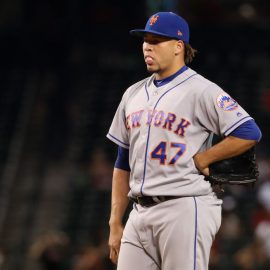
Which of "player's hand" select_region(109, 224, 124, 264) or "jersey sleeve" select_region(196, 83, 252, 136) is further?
"player's hand" select_region(109, 224, 124, 264)

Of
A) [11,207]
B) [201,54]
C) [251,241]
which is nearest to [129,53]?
[201,54]

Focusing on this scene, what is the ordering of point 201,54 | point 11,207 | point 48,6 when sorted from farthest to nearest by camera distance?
point 48,6 → point 201,54 → point 11,207

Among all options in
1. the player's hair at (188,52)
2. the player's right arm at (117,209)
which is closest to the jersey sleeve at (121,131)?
the player's right arm at (117,209)

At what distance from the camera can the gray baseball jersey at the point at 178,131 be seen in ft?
11.5

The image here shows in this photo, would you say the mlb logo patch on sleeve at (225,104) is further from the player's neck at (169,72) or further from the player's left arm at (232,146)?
the player's neck at (169,72)

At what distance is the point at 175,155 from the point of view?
3.50 m

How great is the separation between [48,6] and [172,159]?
1135cm

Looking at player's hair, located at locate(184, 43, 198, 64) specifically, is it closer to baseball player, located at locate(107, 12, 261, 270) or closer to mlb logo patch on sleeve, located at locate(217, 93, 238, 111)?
baseball player, located at locate(107, 12, 261, 270)

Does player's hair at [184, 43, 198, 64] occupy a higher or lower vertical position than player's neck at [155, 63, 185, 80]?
higher

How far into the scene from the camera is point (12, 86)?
1312 centimetres

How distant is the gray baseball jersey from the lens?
349cm

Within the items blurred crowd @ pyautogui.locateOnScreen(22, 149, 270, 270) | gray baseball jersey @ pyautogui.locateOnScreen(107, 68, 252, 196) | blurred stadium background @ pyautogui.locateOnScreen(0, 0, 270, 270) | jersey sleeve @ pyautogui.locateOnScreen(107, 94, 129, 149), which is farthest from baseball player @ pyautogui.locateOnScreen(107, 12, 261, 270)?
blurred stadium background @ pyautogui.locateOnScreen(0, 0, 270, 270)

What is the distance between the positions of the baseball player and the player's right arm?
8 centimetres

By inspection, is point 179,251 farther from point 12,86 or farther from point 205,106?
point 12,86
